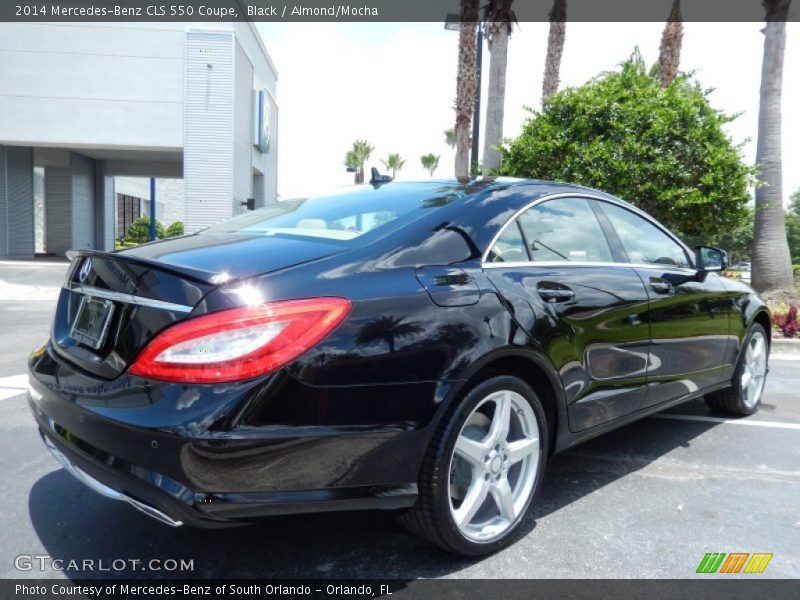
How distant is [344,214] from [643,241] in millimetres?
1847

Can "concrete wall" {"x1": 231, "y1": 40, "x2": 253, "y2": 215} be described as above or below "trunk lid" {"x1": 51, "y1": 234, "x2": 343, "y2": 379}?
above

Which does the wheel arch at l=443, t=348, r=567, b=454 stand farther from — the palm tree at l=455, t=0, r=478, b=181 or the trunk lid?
the palm tree at l=455, t=0, r=478, b=181

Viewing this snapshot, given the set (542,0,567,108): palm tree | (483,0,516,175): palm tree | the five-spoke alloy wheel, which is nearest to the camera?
the five-spoke alloy wheel

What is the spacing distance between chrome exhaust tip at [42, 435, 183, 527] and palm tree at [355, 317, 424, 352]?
822mm

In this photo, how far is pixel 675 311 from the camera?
11.6 feet

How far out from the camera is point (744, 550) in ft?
8.73

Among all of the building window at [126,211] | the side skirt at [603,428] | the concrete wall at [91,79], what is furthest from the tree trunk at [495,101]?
the building window at [126,211]

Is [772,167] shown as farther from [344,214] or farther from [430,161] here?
[430,161]

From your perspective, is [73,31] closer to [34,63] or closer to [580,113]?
[34,63]

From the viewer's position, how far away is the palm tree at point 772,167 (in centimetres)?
1085

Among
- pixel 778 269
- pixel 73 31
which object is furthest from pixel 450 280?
pixel 73 31

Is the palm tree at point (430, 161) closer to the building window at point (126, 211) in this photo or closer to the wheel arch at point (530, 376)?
the building window at point (126, 211)

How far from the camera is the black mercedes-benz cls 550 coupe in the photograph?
6.32 ft

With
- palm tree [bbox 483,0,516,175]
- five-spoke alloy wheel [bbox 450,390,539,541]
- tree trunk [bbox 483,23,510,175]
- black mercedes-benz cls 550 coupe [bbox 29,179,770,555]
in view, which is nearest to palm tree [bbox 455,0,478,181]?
palm tree [bbox 483,0,516,175]
